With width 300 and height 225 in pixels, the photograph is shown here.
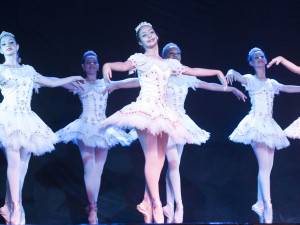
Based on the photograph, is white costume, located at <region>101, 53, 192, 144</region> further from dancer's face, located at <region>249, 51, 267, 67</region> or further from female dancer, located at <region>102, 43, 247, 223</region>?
dancer's face, located at <region>249, 51, 267, 67</region>

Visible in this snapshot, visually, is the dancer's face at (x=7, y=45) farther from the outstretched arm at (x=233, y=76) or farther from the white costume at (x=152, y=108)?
the outstretched arm at (x=233, y=76)

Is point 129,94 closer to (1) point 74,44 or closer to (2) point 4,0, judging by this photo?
(1) point 74,44

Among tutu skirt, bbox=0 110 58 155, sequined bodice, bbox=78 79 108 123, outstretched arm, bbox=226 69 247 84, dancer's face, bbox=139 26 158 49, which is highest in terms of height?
dancer's face, bbox=139 26 158 49

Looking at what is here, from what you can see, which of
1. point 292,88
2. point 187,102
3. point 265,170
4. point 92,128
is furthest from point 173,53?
point 265,170

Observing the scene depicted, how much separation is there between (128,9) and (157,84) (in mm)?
1729

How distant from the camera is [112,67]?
11.2ft

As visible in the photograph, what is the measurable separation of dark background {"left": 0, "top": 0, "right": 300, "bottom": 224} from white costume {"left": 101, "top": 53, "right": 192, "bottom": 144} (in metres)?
1.54

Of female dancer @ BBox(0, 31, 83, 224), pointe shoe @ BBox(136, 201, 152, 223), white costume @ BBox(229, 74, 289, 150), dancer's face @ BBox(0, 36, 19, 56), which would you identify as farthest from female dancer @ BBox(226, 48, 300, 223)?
dancer's face @ BBox(0, 36, 19, 56)

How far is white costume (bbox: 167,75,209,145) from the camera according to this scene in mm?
4485

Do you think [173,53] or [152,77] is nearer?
[152,77]

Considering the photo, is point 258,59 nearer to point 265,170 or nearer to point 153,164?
point 265,170

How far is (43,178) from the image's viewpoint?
5.01 metres

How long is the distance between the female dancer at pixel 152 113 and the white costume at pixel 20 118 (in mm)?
785

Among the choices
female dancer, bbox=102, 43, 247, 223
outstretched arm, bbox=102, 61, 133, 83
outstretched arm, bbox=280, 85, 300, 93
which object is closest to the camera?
outstretched arm, bbox=102, 61, 133, 83
